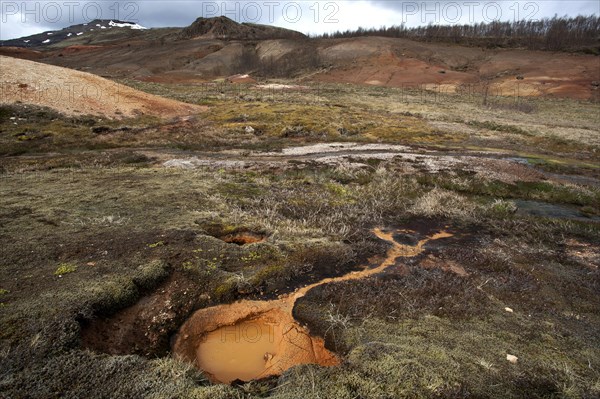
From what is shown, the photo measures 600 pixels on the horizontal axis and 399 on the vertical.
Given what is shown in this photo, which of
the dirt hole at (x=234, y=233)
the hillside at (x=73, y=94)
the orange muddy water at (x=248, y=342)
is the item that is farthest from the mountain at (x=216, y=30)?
the orange muddy water at (x=248, y=342)

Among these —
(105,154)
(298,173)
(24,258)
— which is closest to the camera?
(24,258)

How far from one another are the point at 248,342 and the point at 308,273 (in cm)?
237

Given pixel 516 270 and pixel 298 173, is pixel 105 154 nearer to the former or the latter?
pixel 298 173

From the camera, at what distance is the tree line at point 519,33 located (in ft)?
347

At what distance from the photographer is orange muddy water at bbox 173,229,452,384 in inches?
221

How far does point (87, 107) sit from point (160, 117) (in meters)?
5.68

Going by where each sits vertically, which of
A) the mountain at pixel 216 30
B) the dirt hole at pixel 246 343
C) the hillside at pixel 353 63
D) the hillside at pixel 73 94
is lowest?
the dirt hole at pixel 246 343

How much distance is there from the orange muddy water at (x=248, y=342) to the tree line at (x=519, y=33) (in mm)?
115132

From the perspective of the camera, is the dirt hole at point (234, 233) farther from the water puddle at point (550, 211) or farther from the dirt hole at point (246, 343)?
the water puddle at point (550, 211)

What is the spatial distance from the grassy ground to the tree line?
351 feet

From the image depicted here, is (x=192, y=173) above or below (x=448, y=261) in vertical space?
above

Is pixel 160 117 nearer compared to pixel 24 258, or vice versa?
pixel 24 258

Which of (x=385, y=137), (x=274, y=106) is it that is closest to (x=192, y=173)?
(x=385, y=137)

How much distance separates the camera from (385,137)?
92.1 ft
